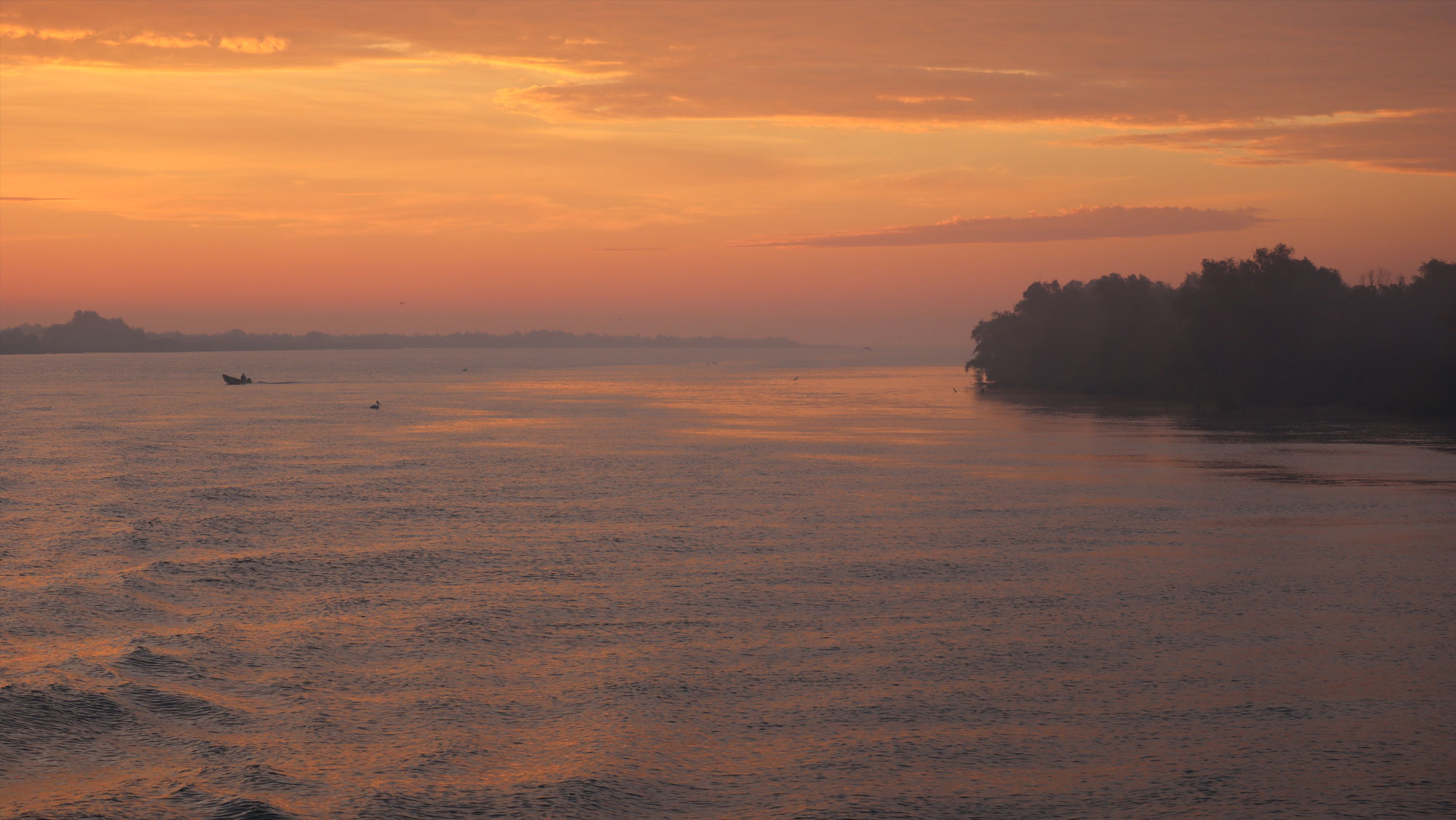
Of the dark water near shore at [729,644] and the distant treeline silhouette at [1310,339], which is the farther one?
the distant treeline silhouette at [1310,339]

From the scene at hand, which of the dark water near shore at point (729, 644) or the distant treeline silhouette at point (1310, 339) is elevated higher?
the distant treeline silhouette at point (1310, 339)

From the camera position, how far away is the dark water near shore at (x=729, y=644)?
1653 cm

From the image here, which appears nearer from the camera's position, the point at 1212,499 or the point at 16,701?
the point at 16,701

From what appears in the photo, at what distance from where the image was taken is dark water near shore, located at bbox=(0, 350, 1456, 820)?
54.2ft

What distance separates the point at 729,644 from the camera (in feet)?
78.3

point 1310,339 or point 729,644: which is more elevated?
point 1310,339

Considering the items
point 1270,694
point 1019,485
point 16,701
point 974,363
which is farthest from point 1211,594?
point 974,363

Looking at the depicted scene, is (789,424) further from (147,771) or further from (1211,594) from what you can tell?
(147,771)

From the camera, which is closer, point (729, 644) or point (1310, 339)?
point (729, 644)

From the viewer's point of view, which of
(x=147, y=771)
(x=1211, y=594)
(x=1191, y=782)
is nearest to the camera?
(x=1191, y=782)

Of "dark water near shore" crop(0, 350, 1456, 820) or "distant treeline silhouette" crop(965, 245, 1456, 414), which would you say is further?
"distant treeline silhouette" crop(965, 245, 1456, 414)

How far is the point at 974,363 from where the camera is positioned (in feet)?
568

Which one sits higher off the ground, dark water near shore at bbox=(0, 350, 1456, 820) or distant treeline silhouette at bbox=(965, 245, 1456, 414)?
distant treeline silhouette at bbox=(965, 245, 1456, 414)

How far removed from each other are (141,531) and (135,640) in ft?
51.0
